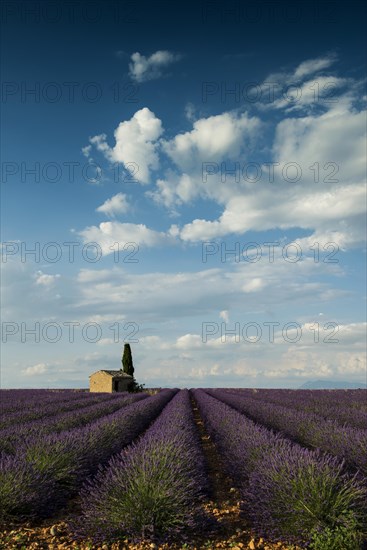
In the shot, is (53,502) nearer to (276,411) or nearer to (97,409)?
(276,411)

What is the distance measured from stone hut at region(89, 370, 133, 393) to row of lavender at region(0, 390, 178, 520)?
96.8 ft

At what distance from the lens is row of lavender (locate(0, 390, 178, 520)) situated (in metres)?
5.19

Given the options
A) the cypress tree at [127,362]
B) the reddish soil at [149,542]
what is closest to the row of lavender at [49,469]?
the reddish soil at [149,542]

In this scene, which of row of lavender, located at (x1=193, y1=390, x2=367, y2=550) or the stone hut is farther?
the stone hut

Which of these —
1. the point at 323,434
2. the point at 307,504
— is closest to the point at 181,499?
the point at 307,504

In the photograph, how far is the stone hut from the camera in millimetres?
37906

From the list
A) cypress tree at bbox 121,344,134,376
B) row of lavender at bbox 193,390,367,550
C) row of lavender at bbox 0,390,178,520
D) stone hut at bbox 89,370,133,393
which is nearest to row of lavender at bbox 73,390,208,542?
row of lavender at bbox 193,390,367,550

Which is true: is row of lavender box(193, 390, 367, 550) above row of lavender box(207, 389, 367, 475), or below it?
above

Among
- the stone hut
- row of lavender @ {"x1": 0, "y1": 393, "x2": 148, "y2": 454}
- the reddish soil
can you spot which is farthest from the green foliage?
the reddish soil

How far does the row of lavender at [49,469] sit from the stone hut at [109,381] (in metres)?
29.5

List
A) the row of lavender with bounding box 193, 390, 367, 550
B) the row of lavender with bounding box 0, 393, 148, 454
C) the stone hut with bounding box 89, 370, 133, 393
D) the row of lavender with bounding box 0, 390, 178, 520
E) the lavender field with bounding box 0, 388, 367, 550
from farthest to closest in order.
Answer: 1. the stone hut with bounding box 89, 370, 133, 393
2. the row of lavender with bounding box 0, 393, 148, 454
3. the row of lavender with bounding box 0, 390, 178, 520
4. the lavender field with bounding box 0, 388, 367, 550
5. the row of lavender with bounding box 193, 390, 367, 550

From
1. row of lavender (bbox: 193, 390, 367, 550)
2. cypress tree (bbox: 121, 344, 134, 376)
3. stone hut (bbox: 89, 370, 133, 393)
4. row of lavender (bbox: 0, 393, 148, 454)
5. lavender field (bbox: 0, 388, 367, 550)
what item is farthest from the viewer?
cypress tree (bbox: 121, 344, 134, 376)

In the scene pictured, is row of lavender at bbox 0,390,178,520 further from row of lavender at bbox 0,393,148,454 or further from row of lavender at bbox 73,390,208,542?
row of lavender at bbox 0,393,148,454

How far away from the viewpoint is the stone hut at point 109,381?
3791 centimetres
